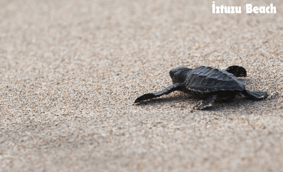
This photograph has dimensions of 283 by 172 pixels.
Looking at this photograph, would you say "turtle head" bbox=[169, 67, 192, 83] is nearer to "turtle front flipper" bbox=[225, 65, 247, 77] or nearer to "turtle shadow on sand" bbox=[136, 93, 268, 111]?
"turtle shadow on sand" bbox=[136, 93, 268, 111]

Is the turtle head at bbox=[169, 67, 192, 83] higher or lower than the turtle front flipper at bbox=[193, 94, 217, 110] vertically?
higher

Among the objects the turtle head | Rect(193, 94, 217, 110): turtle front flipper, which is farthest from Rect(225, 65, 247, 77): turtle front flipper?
Rect(193, 94, 217, 110): turtle front flipper

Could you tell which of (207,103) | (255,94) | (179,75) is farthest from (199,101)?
(255,94)

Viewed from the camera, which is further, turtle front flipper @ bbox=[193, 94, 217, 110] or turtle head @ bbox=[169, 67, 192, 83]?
turtle head @ bbox=[169, 67, 192, 83]

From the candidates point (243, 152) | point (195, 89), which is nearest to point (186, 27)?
point (195, 89)

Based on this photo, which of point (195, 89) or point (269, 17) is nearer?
point (195, 89)

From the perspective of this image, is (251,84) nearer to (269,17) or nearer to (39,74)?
(269,17)
